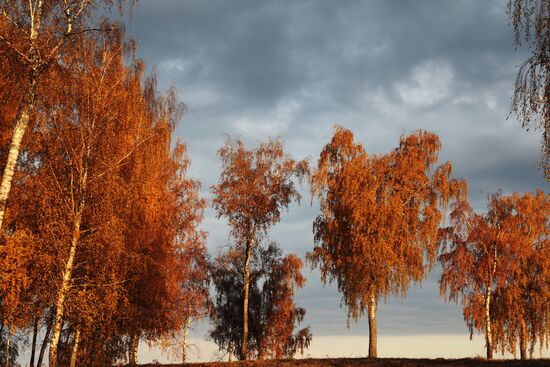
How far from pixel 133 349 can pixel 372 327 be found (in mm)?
12252

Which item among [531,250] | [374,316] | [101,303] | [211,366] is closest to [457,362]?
[374,316]

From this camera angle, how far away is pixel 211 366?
865 inches

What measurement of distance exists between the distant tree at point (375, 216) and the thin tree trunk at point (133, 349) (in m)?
10.8

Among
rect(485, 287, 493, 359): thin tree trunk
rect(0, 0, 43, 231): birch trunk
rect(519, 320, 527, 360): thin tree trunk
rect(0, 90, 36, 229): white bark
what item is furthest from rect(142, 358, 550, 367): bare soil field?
rect(519, 320, 527, 360): thin tree trunk

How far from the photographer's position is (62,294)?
17859 mm

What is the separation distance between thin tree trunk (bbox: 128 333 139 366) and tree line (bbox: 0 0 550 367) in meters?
0.20

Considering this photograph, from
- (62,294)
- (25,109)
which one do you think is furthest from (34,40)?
(62,294)

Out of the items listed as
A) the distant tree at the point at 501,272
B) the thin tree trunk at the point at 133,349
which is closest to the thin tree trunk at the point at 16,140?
the thin tree trunk at the point at 133,349

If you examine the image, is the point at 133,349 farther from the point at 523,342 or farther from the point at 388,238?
the point at 523,342

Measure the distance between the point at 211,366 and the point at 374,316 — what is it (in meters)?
10.9

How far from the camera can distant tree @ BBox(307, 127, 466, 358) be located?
29.6m

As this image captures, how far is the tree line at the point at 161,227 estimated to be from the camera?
18.3 metres

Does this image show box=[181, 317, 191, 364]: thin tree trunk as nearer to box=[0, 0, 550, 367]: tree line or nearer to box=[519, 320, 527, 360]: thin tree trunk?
box=[0, 0, 550, 367]: tree line

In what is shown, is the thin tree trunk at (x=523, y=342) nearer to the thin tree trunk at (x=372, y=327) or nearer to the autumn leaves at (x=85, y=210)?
the thin tree trunk at (x=372, y=327)
